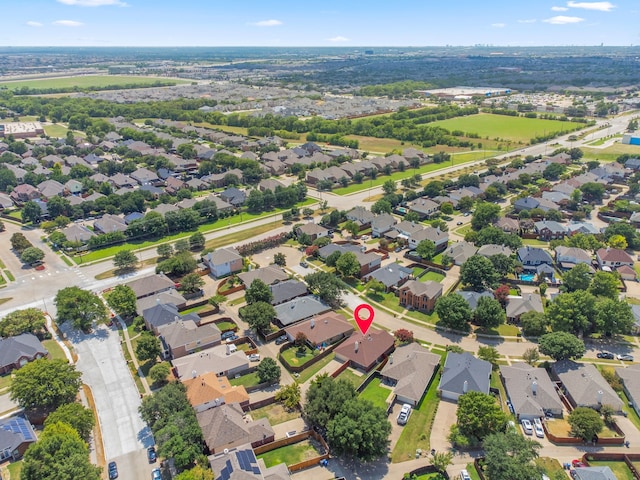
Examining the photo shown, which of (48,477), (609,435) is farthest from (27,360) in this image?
(609,435)

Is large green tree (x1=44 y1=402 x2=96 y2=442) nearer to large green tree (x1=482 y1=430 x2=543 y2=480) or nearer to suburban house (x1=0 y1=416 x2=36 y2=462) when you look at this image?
suburban house (x1=0 y1=416 x2=36 y2=462)

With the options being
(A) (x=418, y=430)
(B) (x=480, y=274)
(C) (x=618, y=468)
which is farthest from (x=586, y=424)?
(B) (x=480, y=274)

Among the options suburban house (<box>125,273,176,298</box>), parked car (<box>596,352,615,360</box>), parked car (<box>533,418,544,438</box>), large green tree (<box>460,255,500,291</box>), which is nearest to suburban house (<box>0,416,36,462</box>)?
suburban house (<box>125,273,176,298</box>)

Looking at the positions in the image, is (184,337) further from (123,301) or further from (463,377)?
(463,377)

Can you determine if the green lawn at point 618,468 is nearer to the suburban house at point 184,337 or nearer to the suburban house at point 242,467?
the suburban house at point 242,467

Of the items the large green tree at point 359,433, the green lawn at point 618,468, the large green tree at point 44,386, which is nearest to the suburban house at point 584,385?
the green lawn at point 618,468

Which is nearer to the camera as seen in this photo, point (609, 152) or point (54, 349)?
point (54, 349)
